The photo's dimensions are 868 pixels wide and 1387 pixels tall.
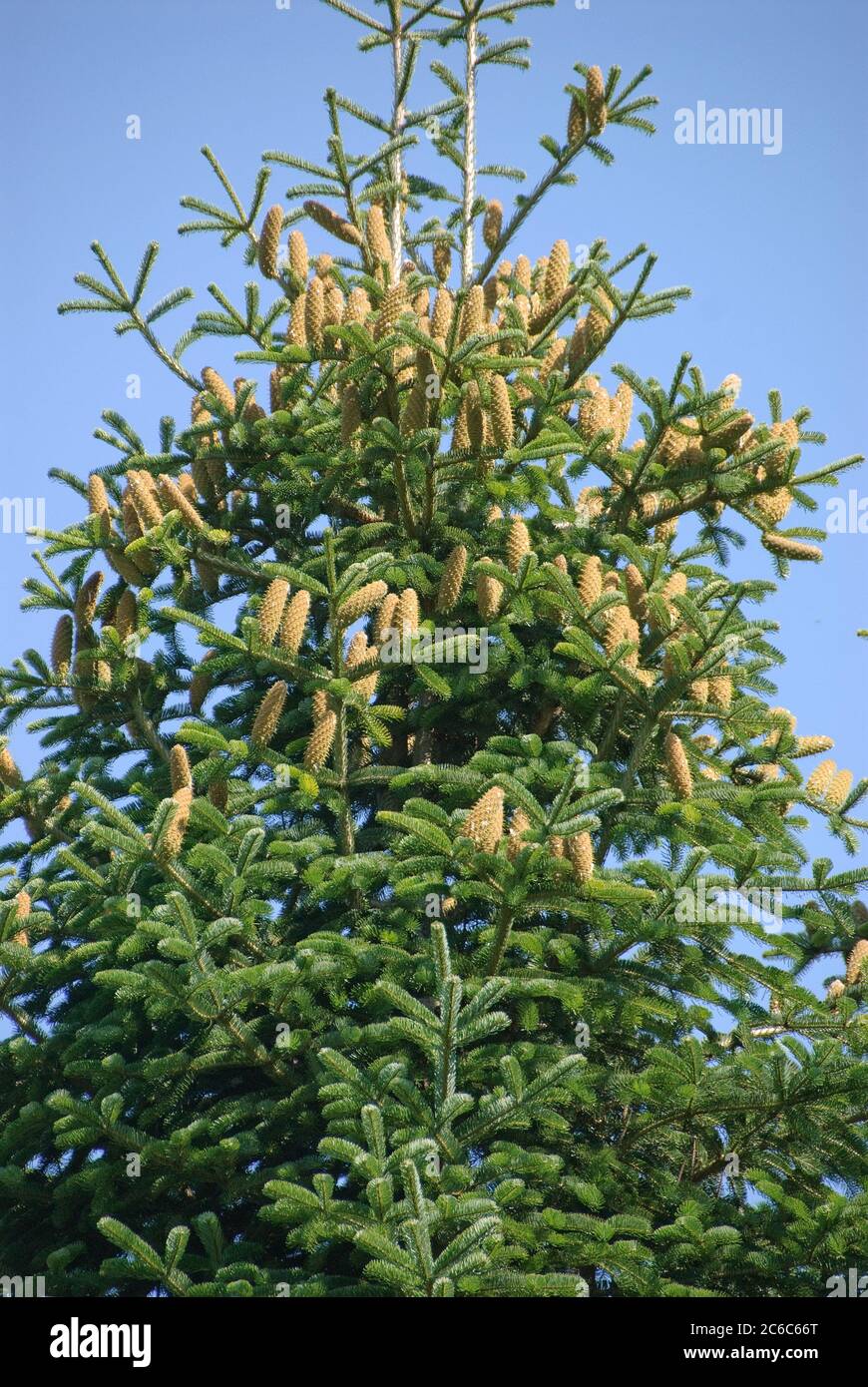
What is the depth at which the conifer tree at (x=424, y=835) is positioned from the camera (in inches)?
222

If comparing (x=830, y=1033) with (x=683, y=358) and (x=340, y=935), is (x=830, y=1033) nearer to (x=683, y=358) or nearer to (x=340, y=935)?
(x=340, y=935)

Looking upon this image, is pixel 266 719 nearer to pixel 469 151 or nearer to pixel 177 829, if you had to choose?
pixel 177 829

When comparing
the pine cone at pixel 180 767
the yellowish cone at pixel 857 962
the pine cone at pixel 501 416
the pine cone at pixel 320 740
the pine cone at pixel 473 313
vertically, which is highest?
the pine cone at pixel 473 313

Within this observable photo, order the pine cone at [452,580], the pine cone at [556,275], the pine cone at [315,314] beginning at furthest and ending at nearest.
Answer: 1. the pine cone at [556,275]
2. the pine cone at [315,314]
3. the pine cone at [452,580]

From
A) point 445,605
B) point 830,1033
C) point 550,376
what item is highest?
point 550,376

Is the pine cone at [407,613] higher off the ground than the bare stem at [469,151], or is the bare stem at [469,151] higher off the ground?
the bare stem at [469,151]

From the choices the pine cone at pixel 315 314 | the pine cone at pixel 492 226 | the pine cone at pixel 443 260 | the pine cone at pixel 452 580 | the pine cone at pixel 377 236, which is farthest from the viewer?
the pine cone at pixel 443 260

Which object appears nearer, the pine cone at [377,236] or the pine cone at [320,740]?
the pine cone at [320,740]

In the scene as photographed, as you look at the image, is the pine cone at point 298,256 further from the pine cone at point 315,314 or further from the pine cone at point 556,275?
the pine cone at point 556,275

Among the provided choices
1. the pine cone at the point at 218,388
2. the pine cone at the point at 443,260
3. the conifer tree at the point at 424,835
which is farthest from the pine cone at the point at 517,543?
the pine cone at the point at 443,260

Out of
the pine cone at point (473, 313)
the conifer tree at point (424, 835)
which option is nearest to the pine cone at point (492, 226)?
the conifer tree at point (424, 835)
